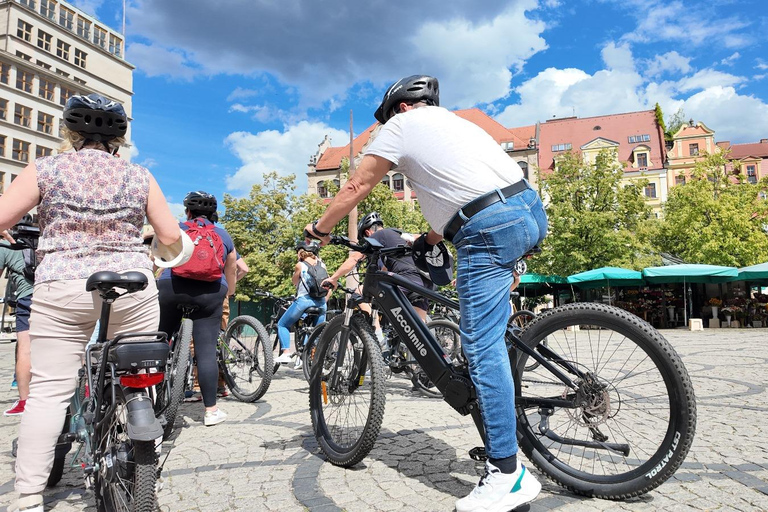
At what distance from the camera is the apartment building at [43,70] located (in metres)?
45.5

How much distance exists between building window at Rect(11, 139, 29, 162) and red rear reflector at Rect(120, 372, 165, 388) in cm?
5278

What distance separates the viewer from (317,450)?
354cm

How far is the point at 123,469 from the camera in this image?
2014mm

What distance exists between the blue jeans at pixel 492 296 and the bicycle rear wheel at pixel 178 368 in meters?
2.36

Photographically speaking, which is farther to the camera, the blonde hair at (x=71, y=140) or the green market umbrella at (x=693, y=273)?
the green market umbrella at (x=693, y=273)

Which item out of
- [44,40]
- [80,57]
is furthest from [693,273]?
[80,57]

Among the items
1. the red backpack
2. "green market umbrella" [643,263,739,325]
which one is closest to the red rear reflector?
the red backpack

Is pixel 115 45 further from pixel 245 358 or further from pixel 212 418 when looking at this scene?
pixel 212 418

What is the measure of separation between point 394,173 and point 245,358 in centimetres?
4902

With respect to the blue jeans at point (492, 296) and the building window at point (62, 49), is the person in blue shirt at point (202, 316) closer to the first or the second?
the blue jeans at point (492, 296)

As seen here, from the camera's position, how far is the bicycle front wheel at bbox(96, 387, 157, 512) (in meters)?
1.93

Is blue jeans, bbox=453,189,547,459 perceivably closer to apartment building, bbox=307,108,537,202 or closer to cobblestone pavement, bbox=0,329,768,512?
cobblestone pavement, bbox=0,329,768,512

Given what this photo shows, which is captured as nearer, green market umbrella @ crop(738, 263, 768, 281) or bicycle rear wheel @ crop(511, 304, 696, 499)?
bicycle rear wheel @ crop(511, 304, 696, 499)

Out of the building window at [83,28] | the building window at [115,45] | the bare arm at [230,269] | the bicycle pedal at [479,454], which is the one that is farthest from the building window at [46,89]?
the bicycle pedal at [479,454]
